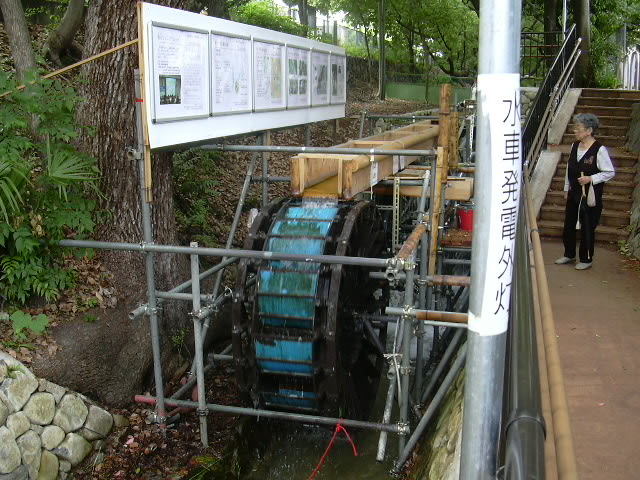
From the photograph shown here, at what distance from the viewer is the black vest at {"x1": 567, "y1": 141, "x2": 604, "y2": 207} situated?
290 inches

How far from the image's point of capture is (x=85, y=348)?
19.7ft

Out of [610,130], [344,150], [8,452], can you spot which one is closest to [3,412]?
[8,452]

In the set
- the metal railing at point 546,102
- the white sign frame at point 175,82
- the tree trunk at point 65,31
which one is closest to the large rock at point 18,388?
the white sign frame at point 175,82

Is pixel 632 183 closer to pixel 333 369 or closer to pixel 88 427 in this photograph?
pixel 333 369

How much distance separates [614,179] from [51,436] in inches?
348

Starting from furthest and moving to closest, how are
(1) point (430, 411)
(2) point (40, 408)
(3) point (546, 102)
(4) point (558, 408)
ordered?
(3) point (546, 102), (1) point (430, 411), (2) point (40, 408), (4) point (558, 408)

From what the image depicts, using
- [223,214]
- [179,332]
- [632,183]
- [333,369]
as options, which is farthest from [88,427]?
[632,183]

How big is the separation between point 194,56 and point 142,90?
33.3 inches

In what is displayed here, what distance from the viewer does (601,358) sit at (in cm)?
548

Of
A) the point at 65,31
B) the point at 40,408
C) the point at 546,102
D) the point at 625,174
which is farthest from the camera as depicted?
the point at 546,102

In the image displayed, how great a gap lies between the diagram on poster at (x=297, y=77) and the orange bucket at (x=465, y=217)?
8.36 feet

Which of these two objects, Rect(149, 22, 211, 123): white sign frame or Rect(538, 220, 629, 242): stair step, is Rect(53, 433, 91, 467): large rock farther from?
Rect(538, 220, 629, 242): stair step

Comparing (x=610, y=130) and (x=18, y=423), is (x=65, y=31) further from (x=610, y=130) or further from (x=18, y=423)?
(x=610, y=130)

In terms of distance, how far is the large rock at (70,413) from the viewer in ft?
18.3
